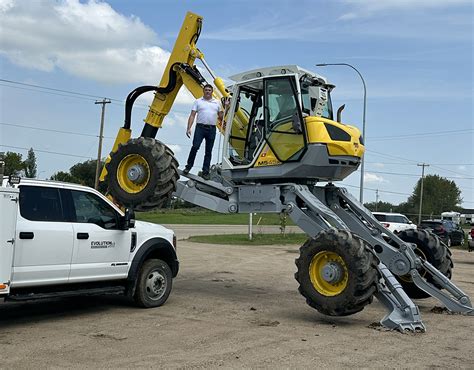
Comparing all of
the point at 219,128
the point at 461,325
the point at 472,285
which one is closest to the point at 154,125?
the point at 219,128

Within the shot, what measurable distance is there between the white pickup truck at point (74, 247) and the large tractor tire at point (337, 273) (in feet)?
8.04

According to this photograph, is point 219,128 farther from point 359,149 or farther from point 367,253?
point 367,253

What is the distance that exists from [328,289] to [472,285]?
726 cm

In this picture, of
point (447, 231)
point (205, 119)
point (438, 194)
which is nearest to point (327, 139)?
point (205, 119)

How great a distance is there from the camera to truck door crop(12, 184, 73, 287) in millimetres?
7699

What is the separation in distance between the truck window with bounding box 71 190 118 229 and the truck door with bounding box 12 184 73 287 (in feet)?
0.95

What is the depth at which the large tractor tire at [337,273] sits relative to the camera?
866 cm

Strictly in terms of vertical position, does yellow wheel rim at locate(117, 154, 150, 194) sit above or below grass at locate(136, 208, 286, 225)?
above

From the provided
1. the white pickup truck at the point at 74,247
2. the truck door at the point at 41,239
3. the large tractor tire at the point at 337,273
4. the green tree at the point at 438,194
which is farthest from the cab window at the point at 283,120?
the green tree at the point at 438,194

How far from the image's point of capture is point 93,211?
29.7 ft

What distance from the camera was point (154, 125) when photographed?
11.5 meters

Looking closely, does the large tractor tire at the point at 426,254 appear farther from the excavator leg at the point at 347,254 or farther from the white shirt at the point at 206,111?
the white shirt at the point at 206,111

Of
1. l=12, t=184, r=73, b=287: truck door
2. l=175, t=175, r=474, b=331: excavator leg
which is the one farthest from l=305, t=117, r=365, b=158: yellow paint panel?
l=12, t=184, r=73, b=287: truck door

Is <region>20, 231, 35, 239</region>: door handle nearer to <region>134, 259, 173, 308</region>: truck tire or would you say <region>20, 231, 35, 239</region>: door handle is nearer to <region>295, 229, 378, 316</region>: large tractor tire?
<region>134, 259, 173, 308</region>: truck tire
